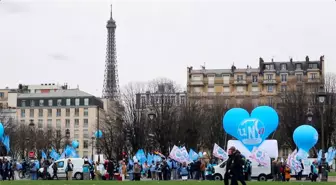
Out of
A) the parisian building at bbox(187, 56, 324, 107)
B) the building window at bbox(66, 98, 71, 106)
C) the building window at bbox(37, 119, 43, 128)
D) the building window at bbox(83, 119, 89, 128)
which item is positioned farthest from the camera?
the building window at bbox(66, 98, 71, 106)

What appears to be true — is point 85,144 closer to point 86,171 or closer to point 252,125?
point 86,171

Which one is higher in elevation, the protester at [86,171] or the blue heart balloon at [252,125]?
the blue heart balloon at [252,125]

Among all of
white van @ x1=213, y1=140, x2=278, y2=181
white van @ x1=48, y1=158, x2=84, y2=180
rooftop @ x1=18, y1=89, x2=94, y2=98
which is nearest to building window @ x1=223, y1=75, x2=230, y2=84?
rooftop @ x1=18, y1=89, x2=94, y2=98

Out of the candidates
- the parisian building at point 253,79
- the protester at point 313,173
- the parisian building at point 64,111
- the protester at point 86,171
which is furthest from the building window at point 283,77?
the protester at point 86,171

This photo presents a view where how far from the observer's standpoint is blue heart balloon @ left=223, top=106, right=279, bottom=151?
42969 millimetres

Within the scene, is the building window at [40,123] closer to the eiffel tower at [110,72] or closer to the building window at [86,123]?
the building window at [86,123]

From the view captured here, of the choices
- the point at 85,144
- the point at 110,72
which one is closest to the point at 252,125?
the point at 85,144

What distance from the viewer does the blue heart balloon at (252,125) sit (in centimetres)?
4297

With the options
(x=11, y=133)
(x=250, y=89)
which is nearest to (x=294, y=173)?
(x=11, y=133)

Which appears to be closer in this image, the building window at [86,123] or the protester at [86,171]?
the protester at [86,171]

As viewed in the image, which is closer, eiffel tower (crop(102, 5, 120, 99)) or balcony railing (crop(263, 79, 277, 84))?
balcony railing (crop(263, 79, 277, 84))

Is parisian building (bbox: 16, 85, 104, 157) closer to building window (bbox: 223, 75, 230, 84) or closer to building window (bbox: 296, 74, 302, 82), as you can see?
building window (bbox: 223, 75, 230, 84)

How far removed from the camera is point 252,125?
1684 inches

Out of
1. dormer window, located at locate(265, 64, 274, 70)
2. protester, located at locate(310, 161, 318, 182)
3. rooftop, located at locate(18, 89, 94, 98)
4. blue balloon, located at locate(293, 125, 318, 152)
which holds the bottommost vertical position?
protester, located at locate(310, 161, 318, 182)
